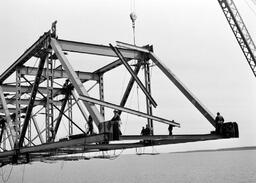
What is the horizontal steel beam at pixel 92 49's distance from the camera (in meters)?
20.3

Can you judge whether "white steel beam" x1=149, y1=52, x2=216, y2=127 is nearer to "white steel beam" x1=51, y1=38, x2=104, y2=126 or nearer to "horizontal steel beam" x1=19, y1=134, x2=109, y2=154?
"white steel beam" x1=51, y1=38, x2=104, y2=126

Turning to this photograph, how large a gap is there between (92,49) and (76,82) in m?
4.70

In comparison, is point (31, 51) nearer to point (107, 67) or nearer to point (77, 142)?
point (107, 67)

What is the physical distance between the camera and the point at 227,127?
17766 mm

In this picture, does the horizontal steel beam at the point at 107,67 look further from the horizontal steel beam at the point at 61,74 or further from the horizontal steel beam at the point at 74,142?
the horizontal steel beam at the point at 74,142

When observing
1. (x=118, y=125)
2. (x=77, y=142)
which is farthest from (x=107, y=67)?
(x=118, y=125)

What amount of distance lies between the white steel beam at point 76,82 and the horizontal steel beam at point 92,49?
72 cm

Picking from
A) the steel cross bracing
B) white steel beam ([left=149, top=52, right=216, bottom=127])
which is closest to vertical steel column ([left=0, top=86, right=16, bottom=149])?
the steel cross bracing

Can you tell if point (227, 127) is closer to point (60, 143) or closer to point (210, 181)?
point (60, 143)

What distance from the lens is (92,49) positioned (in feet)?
69.8

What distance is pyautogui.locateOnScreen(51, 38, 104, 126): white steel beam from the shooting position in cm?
1587

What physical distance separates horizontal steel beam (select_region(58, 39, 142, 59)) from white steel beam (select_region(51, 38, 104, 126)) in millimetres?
717

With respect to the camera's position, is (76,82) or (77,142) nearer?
(77,142)

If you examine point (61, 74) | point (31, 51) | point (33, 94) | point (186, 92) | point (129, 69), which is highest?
point (31, 51)
